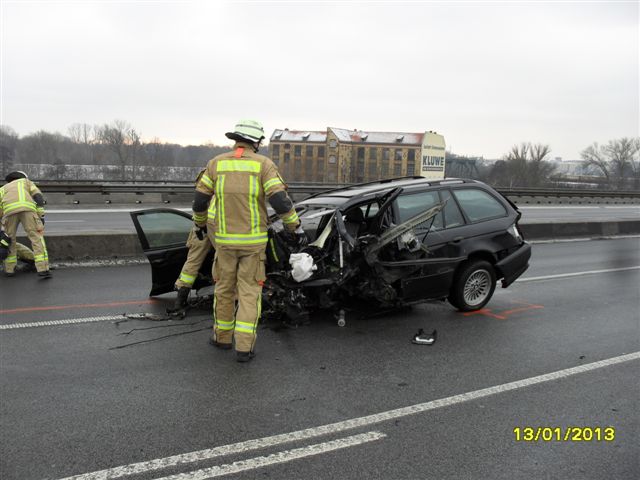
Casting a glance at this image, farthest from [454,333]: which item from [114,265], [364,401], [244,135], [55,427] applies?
[114,265]

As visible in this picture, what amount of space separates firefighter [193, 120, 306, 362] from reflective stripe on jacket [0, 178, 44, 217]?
468cm

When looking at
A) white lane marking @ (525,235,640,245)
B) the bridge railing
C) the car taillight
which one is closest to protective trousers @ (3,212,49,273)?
the car taillight

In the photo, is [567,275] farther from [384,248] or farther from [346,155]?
[346,155]

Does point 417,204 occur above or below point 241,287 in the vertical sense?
above

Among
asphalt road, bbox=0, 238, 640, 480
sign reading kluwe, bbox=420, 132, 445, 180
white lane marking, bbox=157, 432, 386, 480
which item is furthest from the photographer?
sign reading kluwe, bbox=420, 132, 445, 180

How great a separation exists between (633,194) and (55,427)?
4894cm

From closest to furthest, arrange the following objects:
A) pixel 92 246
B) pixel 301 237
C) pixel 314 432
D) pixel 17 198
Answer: pixel 314 432 → pixel 301 237 → pixel 17 198 → pixel 92 246

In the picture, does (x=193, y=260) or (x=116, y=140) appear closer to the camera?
(x=193, y=260)

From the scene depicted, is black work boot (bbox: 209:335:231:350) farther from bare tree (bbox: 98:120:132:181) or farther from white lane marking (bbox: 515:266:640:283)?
bare tree (bbox: 98:120:132:181)

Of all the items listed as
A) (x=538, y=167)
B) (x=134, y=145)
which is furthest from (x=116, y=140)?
(x=538, y=167)
